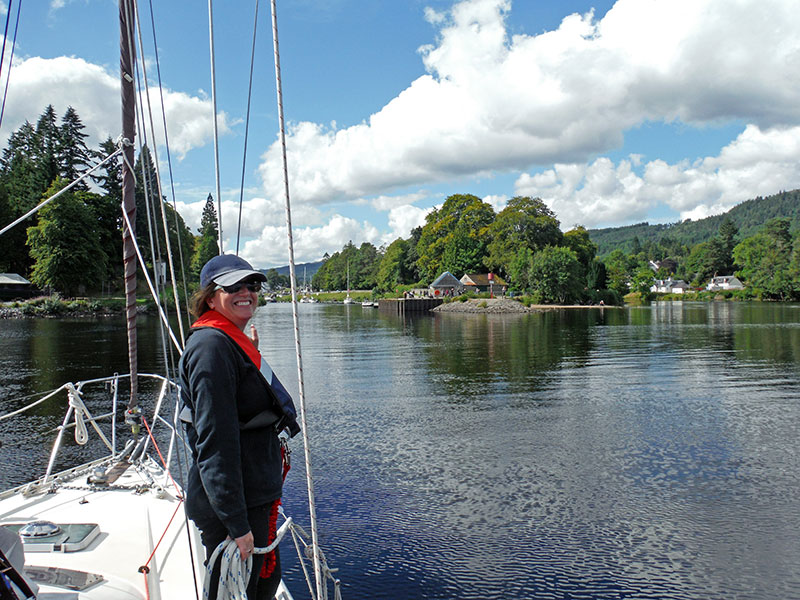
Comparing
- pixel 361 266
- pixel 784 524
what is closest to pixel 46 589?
pixel 784 524

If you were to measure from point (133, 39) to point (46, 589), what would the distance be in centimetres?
453

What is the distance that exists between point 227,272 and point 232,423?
73 cm

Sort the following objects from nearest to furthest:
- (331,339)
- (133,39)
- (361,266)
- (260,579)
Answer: (260,579) < (133,39) < (331,339) < (361,266)

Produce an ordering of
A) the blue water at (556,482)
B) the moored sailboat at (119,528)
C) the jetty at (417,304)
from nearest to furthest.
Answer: the moored sailboat at (119,528) → the blue water at (556,482) → the jetty at (417,304)

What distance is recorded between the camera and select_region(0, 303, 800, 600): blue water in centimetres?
645

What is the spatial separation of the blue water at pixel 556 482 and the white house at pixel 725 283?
117 meters

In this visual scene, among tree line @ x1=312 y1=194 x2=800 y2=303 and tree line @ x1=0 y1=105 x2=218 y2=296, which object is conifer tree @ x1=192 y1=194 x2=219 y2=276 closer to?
tree line @ x1=0 y1=105 x2=218 y2=296

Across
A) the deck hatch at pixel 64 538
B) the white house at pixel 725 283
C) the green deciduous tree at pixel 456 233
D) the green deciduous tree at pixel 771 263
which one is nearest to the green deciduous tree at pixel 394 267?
the green deciduous tree at pixel 456 233

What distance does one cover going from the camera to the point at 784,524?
7562 mm

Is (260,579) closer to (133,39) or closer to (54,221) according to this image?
(133,39)

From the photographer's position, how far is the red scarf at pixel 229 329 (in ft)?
9.07

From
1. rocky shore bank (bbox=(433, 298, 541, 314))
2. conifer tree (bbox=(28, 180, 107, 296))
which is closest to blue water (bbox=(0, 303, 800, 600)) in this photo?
conifer tree (bbox=(28, 180, 107, 296))

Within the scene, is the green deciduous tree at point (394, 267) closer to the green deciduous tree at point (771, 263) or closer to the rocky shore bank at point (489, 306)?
the rocky shore bank at point (489, 306)

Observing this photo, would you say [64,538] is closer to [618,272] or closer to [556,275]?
[556,275]
